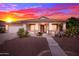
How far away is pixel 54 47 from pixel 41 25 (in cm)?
36

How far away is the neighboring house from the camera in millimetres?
3404

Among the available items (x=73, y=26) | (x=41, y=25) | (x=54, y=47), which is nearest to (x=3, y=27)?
(x=41, y=25)

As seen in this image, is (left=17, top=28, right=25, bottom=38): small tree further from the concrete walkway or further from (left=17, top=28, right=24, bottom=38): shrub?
the concrete walkway

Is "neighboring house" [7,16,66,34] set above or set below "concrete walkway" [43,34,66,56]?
above

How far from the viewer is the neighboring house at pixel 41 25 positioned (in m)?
3.40

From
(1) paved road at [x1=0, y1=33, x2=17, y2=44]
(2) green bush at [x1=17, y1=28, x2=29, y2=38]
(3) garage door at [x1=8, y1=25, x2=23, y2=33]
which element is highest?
(3) garage door at [x1=8, y1=25, x2=23, y2=33]

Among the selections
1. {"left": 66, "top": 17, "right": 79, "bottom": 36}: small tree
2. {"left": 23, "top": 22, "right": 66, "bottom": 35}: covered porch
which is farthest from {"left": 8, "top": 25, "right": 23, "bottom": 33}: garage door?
{"left": 66, "top": 17, "right": 79, "bottom": 36}: small tree

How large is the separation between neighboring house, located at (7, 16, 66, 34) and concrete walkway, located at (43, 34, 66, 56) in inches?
3.9

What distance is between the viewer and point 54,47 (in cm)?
337

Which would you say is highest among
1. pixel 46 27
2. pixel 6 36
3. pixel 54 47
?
pixel 46 27

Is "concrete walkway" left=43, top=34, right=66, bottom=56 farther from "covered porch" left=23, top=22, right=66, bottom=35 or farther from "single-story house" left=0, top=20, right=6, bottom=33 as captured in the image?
"single-story house" left=0, top=20, right=6, bottom=33

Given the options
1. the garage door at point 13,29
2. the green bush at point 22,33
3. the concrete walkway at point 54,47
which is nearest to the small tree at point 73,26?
the concrete walkway at point 54,47

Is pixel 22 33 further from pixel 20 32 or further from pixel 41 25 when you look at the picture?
pixel 41 25

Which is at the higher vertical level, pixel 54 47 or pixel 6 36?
pixel 6 36
